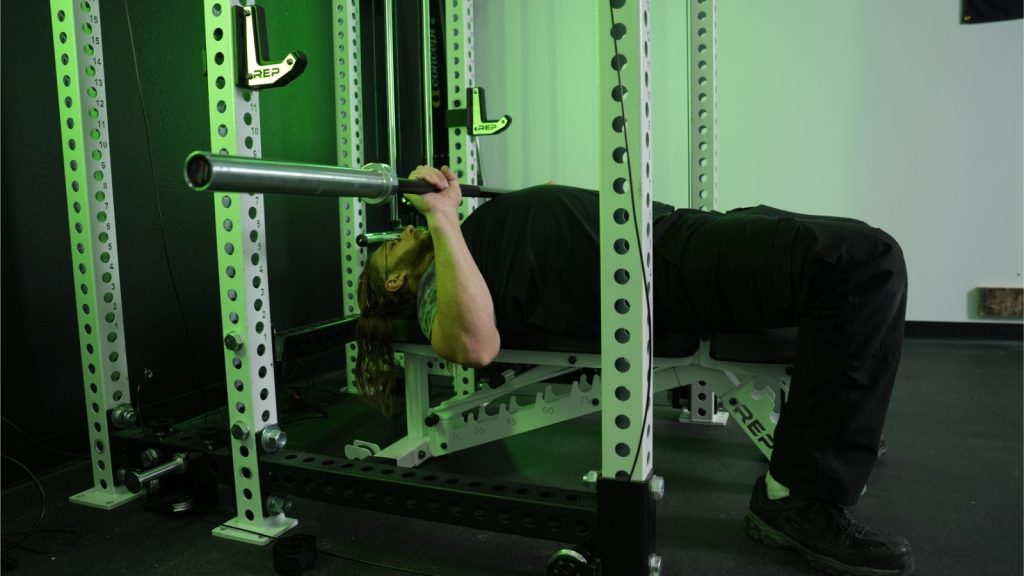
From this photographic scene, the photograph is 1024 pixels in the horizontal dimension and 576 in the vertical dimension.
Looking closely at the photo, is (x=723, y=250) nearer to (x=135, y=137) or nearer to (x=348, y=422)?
(x=348, y=422)

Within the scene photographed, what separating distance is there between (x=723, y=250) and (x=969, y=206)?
8.43 ft

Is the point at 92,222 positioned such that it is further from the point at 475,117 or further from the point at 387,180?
the point at 475,117

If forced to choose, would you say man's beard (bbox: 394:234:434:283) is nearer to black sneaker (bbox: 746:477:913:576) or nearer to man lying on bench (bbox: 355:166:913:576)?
man lying on bench (bbox: 355:166:913:576)

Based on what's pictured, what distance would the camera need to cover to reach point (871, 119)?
3246mm

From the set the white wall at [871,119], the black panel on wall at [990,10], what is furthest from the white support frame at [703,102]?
the black panel on wall at [990,10]

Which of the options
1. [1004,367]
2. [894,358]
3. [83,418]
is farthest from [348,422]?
[1004,367]

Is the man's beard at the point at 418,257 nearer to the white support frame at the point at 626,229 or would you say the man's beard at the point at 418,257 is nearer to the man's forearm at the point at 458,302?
the man's forearm at the point at 458,302

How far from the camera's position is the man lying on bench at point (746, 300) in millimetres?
1230

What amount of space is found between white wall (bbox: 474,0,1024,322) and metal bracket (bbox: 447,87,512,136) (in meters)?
1.35

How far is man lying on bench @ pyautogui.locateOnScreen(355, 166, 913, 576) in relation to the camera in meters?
1.23

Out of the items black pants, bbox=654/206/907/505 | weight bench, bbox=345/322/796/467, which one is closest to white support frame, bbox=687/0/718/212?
weight bench, bbox=345/322/796/467

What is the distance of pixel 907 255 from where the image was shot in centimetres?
330

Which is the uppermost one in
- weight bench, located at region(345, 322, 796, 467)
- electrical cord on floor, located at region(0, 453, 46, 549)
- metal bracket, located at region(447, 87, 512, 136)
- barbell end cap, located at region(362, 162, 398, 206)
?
metal bracket, located at region(447, 87, 512, 136)

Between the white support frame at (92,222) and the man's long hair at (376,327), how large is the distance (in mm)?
576
